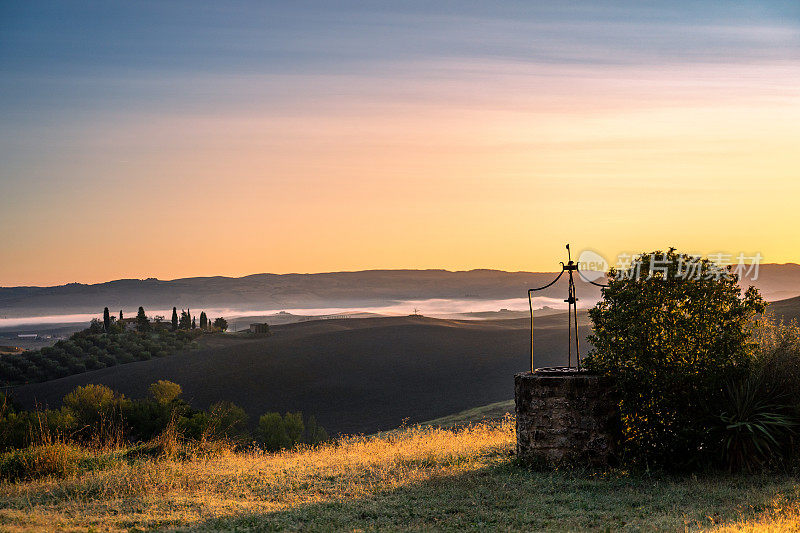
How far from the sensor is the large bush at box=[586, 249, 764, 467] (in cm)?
1113

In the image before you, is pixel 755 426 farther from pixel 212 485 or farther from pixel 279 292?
pixel 279 292

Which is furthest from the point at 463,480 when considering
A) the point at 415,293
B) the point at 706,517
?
the point at 415,293

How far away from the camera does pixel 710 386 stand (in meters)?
11.1

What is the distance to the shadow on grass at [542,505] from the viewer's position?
334 inches

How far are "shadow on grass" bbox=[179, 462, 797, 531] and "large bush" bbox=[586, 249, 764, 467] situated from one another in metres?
0.61

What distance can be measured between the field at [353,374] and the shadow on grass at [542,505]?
84.1ft

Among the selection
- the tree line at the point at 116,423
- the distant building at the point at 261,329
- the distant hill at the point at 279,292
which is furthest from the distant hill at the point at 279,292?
the tree line at the point at 116,423

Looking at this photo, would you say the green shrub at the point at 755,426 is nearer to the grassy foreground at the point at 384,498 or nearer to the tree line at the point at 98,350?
the grassy foreground at the point at 384,498

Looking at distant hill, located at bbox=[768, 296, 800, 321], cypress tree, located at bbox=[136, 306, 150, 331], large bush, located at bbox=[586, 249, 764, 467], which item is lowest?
cypress tree, located at bbox=[136, 306, 150, 331]

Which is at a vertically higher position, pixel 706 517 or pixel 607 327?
pixel 607 327

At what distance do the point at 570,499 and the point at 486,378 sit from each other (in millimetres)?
42466

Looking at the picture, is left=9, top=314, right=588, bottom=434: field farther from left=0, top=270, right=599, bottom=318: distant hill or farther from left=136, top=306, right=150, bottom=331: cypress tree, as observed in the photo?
left=0, top=270, right=599, bottom=318: distant hill

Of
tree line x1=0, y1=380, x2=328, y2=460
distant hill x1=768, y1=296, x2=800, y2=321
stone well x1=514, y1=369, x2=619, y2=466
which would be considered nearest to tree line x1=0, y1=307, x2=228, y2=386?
tree line x1=0, y1=380, x2=328, y2=460

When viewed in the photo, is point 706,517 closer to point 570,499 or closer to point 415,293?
point 570,499
